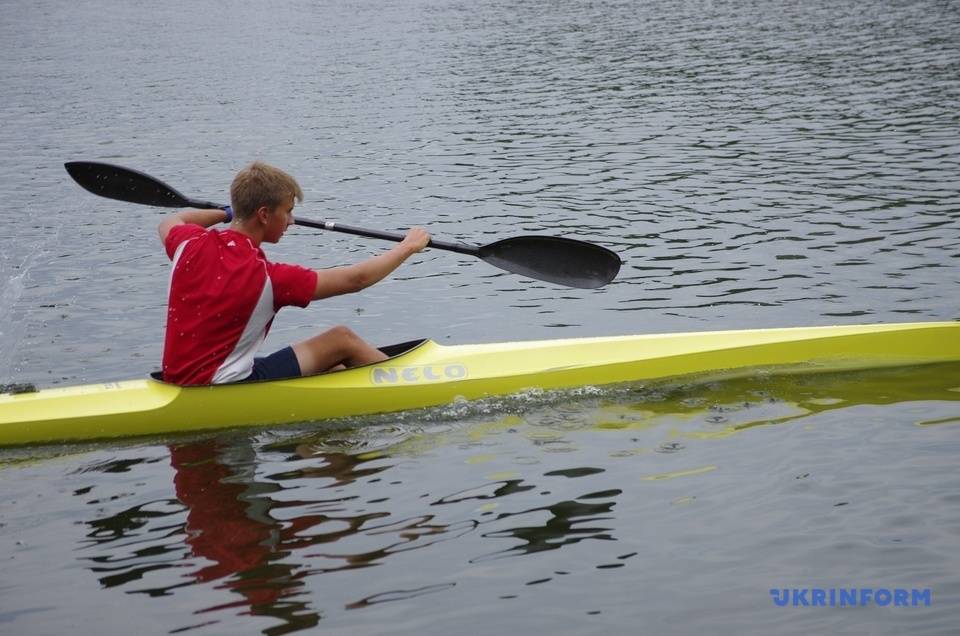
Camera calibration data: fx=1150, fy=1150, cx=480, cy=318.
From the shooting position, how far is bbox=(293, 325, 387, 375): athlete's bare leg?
24.3ft

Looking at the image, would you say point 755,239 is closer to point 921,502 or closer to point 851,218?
point 851,218

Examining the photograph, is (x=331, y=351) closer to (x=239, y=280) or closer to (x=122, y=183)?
(x=239, y=280)

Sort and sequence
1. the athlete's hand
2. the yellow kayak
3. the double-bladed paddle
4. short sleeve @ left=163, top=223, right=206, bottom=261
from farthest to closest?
1. the double-bladed paddle
2. the yellow kayak
3. the athlete's hand
4. short sleeve @ left=163, top=223, right=206, bottom=261

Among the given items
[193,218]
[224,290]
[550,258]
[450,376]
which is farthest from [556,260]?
[224,290]

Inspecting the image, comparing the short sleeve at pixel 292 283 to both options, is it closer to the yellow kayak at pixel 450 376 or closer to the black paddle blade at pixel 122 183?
the yellow kayak at pixel 450 376

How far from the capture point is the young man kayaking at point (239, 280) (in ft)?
21.9

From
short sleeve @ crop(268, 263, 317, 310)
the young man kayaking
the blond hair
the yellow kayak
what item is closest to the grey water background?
the yellow kayak

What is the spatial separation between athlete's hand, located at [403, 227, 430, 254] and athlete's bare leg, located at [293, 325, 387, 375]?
28.2 inches

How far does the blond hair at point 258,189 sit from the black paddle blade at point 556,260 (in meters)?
2.07

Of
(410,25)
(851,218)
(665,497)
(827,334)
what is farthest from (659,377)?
(410,25)

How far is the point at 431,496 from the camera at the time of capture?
249 inches

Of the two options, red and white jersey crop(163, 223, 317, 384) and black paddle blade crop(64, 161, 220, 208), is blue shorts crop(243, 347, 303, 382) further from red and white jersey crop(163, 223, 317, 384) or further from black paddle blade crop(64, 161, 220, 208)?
black paddle blade crop(64, 161, 220, 208)

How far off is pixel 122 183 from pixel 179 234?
211cm

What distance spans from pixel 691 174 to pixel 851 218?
3056mm
